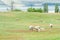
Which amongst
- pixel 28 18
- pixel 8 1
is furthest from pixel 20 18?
pixel 8 1

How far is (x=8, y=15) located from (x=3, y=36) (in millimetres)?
15385

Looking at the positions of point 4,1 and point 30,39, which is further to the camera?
point 4,1

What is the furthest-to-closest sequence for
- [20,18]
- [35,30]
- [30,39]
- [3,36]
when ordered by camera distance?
1. [20,18]
2. [35,30]
3. [3,36]
4. [30,39]

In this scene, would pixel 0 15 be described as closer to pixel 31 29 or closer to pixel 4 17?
pixel 4 17

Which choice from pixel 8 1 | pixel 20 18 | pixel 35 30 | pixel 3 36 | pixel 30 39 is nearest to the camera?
pixel 30 39

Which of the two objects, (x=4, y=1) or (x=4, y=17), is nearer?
(x=4, y=17)

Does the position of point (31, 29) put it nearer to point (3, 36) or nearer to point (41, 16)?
point (3, 36)

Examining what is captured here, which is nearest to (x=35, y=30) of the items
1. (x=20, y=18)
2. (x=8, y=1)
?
(x=20, y=18)

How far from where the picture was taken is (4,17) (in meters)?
31.1

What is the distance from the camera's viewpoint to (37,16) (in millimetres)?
32750

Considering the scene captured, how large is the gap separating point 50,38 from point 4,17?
15.9m

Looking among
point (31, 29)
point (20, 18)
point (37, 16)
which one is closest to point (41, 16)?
point (37, 16)

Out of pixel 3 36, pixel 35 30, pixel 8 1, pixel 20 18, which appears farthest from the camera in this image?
pixel 8 1

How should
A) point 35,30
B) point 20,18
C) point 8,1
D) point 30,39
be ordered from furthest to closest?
1. point 8,1
2. point 20,18
3. point 35,30
4. point 30,39
